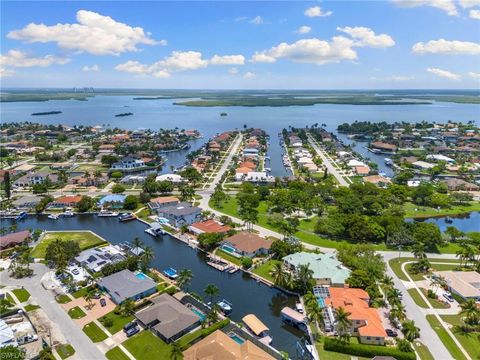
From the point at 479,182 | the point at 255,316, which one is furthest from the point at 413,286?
the point at 479,182

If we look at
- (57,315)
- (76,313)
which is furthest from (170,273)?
(57,315)

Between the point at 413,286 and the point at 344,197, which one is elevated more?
the point at 344,197

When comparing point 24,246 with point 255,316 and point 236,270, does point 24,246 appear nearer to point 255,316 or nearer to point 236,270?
point 236,270

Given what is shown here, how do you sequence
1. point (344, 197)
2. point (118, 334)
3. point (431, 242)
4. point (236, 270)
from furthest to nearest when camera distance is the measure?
1. point (344, 197)
2. point (431, 242)
3. point (236, 270)
4. point (118, 334)

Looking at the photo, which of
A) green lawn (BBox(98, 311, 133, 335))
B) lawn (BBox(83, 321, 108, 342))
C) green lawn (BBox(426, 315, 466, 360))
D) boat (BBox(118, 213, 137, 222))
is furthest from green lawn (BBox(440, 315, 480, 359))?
boat (BBox(118, 213, 137, 222))

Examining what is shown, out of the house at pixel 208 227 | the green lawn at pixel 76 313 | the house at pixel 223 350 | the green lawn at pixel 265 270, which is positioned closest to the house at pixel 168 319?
the house at pixel 223 350

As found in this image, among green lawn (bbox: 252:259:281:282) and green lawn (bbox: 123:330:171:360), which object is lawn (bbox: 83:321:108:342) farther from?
green lawn (bbox: 252:259:281:282)
